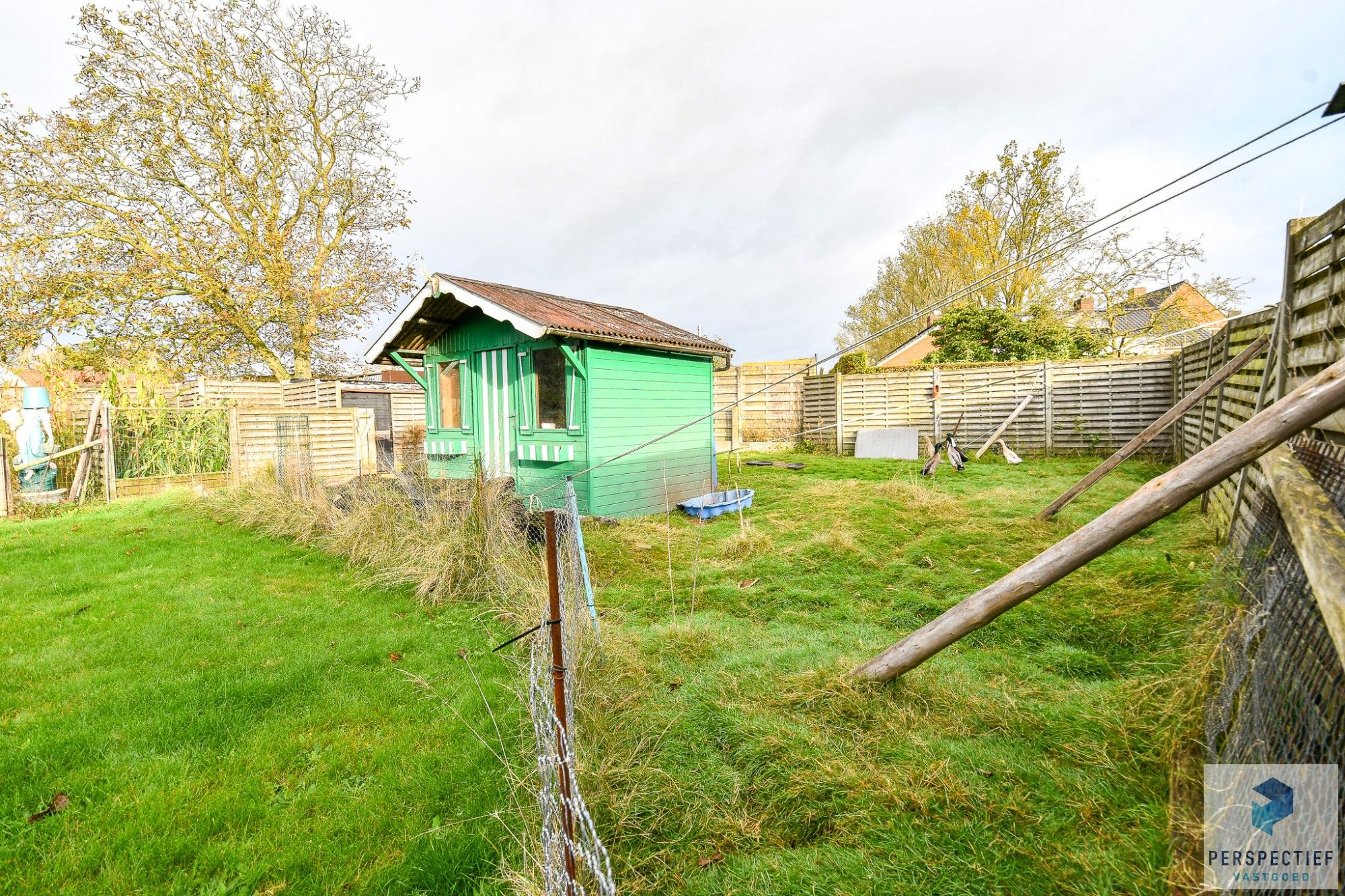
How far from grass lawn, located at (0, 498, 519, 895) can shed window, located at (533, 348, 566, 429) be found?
144 inches

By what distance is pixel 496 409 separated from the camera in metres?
8.99

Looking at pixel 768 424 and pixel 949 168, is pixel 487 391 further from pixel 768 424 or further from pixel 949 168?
pixel 949 168

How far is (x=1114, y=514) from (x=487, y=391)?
8475 mm

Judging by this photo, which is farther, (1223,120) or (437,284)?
(437,284)

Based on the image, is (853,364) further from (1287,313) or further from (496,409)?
(1287,313)

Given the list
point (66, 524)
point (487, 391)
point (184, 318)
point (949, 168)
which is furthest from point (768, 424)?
point (184, 318)

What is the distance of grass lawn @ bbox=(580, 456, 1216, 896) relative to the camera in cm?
183

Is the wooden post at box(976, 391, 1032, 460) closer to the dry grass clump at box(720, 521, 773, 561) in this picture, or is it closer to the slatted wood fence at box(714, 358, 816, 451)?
the slatted wood fence at box(714, 358, 816, 451)

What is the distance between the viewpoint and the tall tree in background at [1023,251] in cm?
1736

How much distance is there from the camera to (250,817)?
2311 millimetres

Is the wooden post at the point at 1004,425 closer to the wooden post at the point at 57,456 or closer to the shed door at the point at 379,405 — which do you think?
the shed door at the point at 379,405

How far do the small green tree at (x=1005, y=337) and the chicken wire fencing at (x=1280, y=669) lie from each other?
16.9m

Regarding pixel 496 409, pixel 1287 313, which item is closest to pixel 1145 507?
pixel 1287 313

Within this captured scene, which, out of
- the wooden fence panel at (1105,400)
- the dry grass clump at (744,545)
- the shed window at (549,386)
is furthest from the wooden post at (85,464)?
the wooden fence panel at (1105,400)
